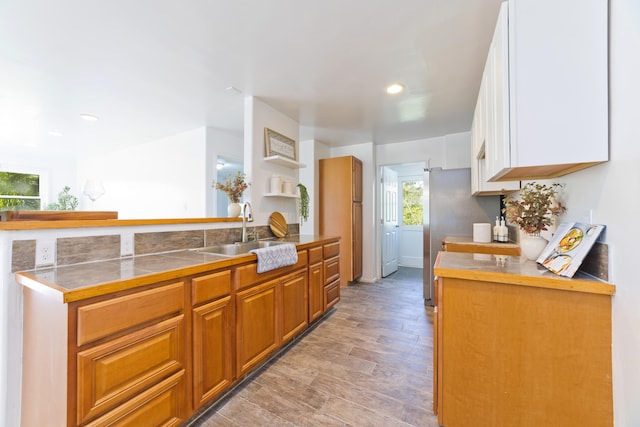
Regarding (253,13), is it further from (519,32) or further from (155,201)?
(155,201)

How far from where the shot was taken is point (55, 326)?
973 millimetres

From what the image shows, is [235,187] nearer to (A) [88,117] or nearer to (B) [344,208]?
(B) [344,208]

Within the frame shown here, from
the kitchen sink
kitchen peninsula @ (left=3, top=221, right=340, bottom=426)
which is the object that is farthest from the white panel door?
kitchen peninsula @ (left=3, top=221, right=340, bottom=426)

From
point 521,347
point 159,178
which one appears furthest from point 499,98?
point 159,178

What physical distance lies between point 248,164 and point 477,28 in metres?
2.12

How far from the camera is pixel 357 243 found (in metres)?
4.20

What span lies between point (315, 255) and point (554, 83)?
2.05 m

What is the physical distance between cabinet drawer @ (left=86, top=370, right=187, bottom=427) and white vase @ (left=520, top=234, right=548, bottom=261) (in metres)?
2.04

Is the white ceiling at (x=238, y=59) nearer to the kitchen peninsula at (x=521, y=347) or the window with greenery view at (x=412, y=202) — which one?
the kitchen peninsula at (x=521, y=347)

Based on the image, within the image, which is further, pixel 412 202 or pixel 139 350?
pixel 412 202

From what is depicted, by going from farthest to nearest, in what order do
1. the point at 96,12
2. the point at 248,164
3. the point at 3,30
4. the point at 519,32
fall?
1. the point at 248,164
2. the point at 3,30
3. the point at 96,12
4. the point at 519,32

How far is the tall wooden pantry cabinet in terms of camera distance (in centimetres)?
406

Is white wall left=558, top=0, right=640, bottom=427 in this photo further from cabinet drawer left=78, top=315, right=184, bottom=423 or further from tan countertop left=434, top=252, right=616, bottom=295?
cabinet drawer left=78, top=315, right=184, bottom=423

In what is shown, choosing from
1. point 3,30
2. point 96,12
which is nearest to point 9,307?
point 96,12
